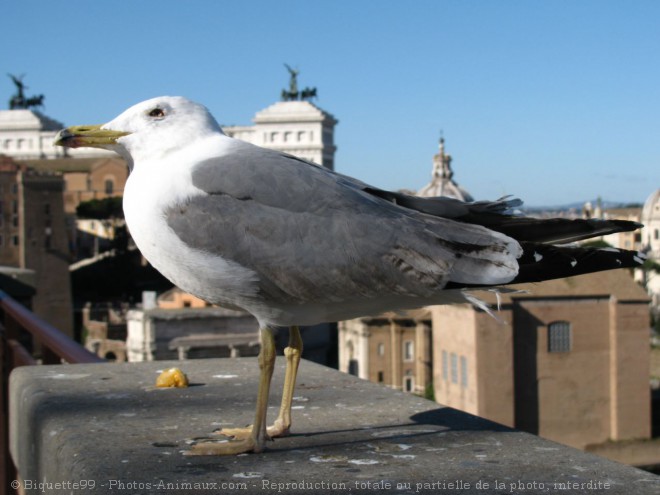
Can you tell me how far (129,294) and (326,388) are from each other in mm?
33599

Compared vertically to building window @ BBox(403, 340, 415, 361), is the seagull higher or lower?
higher

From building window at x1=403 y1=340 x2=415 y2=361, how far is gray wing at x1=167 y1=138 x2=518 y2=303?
2477 cm

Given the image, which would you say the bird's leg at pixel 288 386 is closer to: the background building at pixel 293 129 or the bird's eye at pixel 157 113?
the bird's eye at pixel 157 113

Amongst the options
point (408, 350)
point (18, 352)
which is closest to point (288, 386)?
point (18, 352)

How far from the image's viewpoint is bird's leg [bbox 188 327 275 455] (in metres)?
1.82

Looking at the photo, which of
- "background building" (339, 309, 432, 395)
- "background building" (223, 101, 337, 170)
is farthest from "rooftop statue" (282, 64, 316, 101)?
"background building" (339, 309, 432, 395)

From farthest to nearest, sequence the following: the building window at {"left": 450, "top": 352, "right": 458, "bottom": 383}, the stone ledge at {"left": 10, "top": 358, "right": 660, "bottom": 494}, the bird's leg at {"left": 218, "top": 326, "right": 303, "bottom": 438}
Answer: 1. the building window at {"left": 450, "top": 352, "right": 458, "bottom": 383}
2. the bird's leg at {"left": 218, "top": 326, "right": 303, "bottom": 438}
3. the stone ledge at {"left": 10, "top": 358, "right": 660, "bottom": 494}

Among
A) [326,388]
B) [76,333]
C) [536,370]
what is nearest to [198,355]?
[536,370]

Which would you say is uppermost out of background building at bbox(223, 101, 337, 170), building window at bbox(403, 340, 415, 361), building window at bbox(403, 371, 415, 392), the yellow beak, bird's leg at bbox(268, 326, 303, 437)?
background building at bbox(223, 101, 337, 170)

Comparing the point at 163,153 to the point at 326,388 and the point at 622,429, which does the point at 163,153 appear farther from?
the point at 622,429

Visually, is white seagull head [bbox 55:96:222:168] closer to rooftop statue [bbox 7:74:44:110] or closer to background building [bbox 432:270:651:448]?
background building [bbox 432:270:651:448]

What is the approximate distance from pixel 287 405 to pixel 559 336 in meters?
20.0

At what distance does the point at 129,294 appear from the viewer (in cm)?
3531

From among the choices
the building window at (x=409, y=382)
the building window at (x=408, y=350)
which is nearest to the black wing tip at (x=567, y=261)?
the building window at (x=408, y=350)
